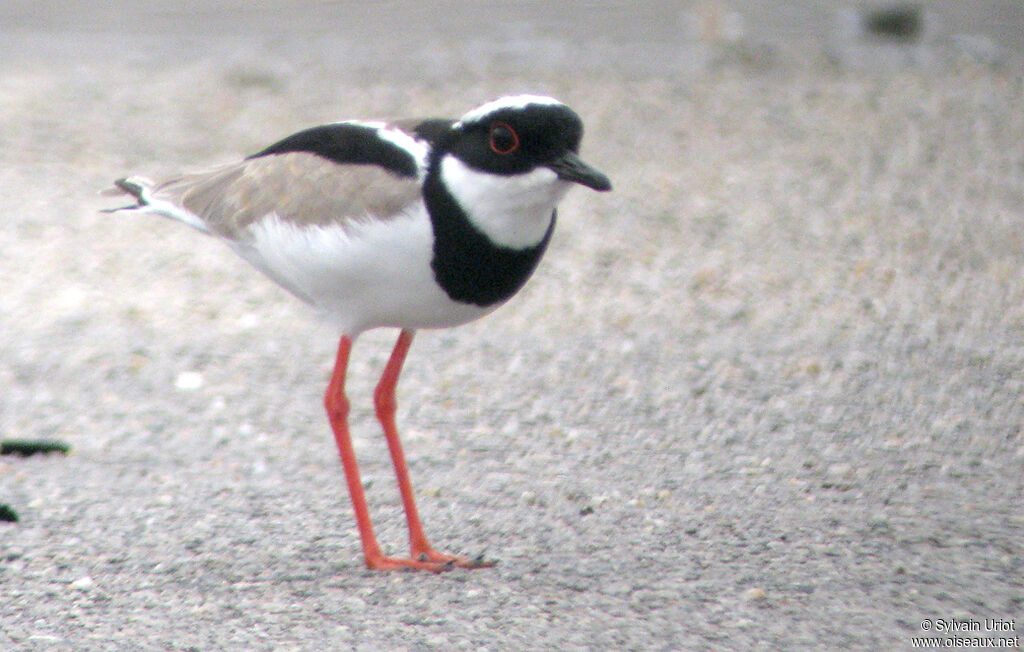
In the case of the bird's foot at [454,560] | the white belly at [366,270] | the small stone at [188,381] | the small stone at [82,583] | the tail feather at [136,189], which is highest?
the tail feather at [136,189]

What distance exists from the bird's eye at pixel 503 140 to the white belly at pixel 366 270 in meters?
0.26

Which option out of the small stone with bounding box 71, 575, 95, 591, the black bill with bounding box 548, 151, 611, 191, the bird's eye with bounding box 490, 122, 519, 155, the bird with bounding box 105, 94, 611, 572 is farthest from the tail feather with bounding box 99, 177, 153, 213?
the black bill with bounding box 548, 151, 611, 191

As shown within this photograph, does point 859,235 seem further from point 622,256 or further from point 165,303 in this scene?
point 165,303

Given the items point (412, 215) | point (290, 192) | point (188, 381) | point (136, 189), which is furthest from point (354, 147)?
point (188, 381)

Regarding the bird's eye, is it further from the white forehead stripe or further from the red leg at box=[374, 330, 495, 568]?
the red leg at box=[374, 330, 495, 568]

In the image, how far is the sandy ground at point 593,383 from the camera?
382 cm

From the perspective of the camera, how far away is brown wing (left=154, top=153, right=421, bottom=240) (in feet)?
12.1

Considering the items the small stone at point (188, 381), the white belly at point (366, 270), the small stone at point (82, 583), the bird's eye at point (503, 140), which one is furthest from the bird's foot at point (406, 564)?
the small stone at point (188, 381)

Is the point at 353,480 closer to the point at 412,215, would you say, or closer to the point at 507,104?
the point at 412,215

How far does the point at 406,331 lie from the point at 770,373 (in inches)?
83.1

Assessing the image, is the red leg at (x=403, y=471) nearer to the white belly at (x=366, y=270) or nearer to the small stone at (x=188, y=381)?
the white belly at (x=366, y=270)

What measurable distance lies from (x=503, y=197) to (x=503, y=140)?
15cm

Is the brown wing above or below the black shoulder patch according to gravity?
below

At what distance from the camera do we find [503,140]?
3.57 metres
